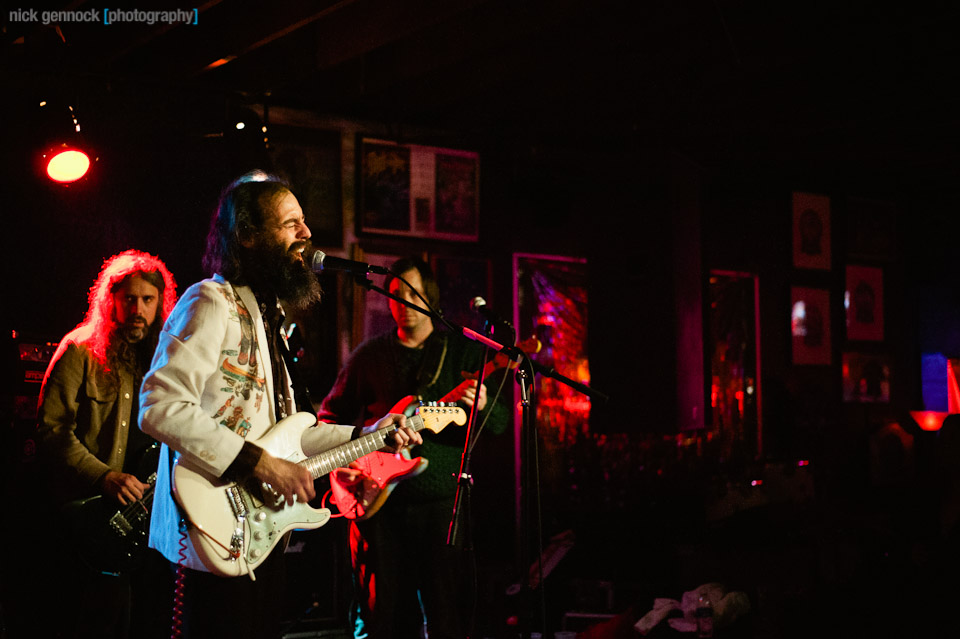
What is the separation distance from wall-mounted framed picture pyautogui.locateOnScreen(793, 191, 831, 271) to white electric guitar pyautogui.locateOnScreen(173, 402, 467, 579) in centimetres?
614

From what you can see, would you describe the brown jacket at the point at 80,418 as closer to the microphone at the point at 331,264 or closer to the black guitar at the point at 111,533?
the black guitar at the point at 111,533

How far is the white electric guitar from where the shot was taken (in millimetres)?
2436

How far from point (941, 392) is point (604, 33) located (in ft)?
17.9

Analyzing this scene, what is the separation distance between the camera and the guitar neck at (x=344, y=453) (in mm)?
2977

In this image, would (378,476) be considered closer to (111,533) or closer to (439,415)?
(439,415)

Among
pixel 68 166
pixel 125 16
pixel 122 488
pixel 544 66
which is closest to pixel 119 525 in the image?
pixel 122 488

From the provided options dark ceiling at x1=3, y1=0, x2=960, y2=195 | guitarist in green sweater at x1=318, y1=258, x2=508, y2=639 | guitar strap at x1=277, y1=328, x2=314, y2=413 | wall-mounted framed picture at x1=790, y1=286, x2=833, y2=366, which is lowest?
guitarist in green sweater at x1=318, y1=258, x2=508, y2=639

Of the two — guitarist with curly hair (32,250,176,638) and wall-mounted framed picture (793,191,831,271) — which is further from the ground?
wall-mounted framed picture (793,191,831,271)

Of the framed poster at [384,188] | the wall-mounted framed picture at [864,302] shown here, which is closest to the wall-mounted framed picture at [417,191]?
the framed poster at [384,188]

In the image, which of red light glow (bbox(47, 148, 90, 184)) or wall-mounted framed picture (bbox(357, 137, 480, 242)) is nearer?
red light glow (bbox(47, 148, 90, 184))

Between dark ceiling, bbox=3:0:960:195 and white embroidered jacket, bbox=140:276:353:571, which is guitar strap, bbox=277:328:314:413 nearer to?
white embroidered jacket, bbox=140:276:353:571

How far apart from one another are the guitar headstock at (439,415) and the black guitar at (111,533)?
129 centimetres

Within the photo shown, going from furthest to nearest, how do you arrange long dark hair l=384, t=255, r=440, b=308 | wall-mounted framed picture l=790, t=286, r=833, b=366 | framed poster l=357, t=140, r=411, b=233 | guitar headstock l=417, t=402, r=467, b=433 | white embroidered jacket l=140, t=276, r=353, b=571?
wall-mounted framed picture l=790, t=286, r=833, b=366, framed poster l=357, t=140, r=411, b=233, long dark hair l=384, t=255, r=440, b=308, guitar headstock l=417, t=402, r=467, b=433, white embroidered jacket l=140, t=276, r=353, b=571

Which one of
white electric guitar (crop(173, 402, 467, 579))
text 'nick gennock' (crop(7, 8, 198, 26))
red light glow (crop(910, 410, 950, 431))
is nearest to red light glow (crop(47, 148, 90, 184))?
text 'nick gennock' (crop(7, 8, 198, 26))
